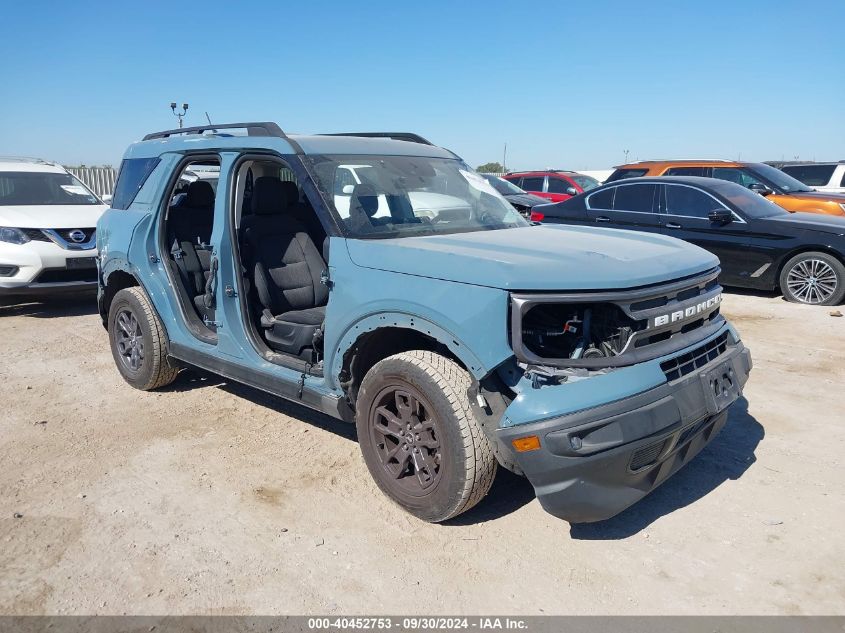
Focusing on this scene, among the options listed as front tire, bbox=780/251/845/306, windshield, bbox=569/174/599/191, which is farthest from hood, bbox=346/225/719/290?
windshield, bbox=569/174/599/191

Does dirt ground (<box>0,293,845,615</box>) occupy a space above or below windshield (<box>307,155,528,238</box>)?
below

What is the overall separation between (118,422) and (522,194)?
11440mm

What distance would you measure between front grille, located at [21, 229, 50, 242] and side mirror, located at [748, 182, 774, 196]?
1065 centimetres

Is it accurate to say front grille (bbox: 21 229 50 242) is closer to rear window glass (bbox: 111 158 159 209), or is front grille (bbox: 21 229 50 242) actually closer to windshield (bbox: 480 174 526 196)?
rear window glass (bbox: 111 158 159 209)

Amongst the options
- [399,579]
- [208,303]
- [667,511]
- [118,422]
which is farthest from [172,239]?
[667,511]

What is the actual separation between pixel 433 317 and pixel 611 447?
978 mm

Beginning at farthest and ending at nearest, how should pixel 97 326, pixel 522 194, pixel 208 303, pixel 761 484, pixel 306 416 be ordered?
pixel 522 194, pixel 97 326, pixel 306 416, pixel 208 303, pixel 761 484

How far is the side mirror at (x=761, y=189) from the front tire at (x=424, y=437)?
9.96 metres

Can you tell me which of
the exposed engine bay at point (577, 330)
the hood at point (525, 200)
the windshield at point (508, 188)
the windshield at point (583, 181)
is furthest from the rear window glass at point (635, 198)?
the exposed engine bay at point (577, 330)

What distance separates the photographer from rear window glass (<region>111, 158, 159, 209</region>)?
512cm

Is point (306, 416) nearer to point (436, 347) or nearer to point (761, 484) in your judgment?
point (436, 347)

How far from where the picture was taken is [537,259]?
311 cm

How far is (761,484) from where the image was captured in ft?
12.4

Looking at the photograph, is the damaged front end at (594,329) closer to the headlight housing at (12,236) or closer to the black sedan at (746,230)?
the black sedan at (746,230)
